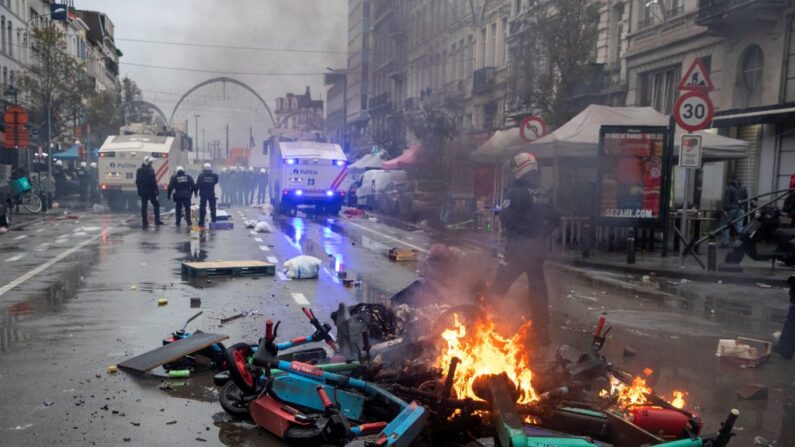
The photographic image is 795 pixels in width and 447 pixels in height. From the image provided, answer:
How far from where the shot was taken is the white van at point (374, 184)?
2804 centimetres

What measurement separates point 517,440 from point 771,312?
6935mm

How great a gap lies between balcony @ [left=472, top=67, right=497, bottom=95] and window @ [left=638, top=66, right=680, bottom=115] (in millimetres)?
11372

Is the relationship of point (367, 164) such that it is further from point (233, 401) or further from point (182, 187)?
point (233, 401)

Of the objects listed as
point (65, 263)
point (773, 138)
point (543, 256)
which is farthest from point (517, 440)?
point (773, 138)

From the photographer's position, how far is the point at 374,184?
3008 centimetres

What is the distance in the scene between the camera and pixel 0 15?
40625 mm

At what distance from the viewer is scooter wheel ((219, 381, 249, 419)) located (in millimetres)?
4398

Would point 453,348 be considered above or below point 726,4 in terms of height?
below

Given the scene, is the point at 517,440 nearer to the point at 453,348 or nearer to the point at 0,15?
the point at 453,348

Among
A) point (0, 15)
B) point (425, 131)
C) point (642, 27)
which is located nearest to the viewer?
point (642, 27)

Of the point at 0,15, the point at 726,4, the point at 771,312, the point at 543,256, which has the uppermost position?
the point at 0,15

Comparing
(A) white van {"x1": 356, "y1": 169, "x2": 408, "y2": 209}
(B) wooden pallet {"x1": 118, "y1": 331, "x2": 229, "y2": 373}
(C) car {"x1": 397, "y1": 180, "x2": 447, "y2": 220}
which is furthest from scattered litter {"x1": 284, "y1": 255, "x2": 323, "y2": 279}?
(A) white van {"x1": 356, "y1": 169, "x2": 408, "y2": 209}

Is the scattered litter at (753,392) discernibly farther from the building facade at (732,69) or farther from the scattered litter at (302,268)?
the building facade at (732,69)

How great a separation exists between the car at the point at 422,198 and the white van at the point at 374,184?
1867 millimetres
